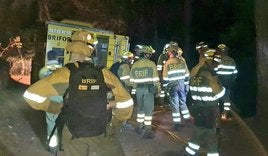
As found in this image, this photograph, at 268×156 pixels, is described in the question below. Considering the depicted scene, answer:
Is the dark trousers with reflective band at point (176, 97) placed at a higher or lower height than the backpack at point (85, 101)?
lower

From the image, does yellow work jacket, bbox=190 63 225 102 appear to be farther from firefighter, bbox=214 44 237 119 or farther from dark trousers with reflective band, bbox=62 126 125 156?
firefighter, bbox=214 44 237 119

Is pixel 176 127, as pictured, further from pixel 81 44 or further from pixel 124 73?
pixel 81 44

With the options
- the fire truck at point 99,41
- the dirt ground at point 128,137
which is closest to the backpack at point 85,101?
the dirt ground at point 128,137

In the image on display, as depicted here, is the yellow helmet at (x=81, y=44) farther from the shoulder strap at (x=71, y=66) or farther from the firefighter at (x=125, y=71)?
the firefighter at (x=125, y=71)

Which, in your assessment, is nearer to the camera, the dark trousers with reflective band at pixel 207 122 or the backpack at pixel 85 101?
the backpack at pixel 85 101

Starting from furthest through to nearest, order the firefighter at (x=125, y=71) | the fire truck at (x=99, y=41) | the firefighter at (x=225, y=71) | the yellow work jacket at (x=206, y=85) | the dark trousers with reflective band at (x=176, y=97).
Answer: the firefighter at (x=225, y=71) → the fire truck at (x=99, y=41) → the firefighter at (x=125, y=71) → the dark trousers with reflective band at (x=176, y=97) → the yellow work jacket at (x=206, y=85)

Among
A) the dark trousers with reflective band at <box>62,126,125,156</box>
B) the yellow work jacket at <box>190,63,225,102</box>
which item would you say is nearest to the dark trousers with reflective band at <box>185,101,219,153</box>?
the yellow work jacket at <box>190,63,225,102</box>

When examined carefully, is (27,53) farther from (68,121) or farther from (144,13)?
(68,121)

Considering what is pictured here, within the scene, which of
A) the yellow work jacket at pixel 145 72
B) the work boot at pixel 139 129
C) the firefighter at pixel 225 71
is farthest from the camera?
the firefighter at pixel 225 71

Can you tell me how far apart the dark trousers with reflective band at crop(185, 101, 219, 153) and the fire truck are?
4.57 m

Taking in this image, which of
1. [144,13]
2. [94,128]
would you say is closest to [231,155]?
[94,128]

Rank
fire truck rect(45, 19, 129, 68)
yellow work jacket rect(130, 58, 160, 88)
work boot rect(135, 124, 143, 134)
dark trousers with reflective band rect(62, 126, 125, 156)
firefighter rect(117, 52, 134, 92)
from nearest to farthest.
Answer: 1. dark trousers with reflective band rect(62, 126, 125, 156)
2. yellow work jacket rect(130, 58, 160, 88)
3. work boot rect(135, 124, 143, 134)
4. firefighter rect(117, 52, 134, 92)
5. fire truck rect(45, 19, 129, 68)

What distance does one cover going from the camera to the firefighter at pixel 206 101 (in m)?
7.31

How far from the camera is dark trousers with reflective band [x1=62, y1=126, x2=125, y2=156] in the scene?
4.00 meters
